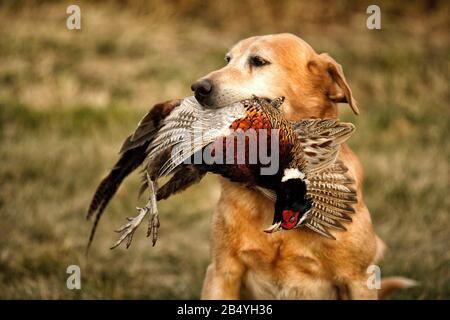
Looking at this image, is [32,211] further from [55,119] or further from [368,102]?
[368,102]

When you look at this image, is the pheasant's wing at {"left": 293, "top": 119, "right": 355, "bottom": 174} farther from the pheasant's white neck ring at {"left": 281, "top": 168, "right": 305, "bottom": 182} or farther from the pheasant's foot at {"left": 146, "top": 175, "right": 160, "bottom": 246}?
the pheasant's foot at {"left": 146, "top": 175, "right": 160, "bottom": 246}

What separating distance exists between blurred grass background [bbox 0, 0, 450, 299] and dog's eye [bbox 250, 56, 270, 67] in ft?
5.48

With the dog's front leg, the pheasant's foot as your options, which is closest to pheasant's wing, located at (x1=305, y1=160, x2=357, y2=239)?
the dog's front leg

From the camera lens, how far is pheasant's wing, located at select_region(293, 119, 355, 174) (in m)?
→ 3.03

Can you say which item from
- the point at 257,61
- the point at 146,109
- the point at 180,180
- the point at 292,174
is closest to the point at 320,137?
the point at 292,174

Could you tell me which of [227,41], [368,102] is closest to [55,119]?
[227,41]

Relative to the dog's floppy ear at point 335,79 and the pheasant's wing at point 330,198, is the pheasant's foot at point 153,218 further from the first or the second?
the dog's floppy ear at point 335,79

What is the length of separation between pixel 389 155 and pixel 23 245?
338 centimetres

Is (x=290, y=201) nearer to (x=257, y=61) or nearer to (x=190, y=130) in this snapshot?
(x=190, y=130)

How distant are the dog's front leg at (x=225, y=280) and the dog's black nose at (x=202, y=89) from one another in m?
0.80

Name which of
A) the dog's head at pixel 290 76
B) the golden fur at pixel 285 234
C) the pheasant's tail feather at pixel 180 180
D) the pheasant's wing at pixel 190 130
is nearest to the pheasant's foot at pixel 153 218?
the pheasant's wing at pixel 190 130

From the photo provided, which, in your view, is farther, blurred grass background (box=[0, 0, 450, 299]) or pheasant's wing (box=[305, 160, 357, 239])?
blurred grass background (box=[0, 0, 450, 299])

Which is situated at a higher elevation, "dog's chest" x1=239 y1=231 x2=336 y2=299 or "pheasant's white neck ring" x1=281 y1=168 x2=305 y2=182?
"pheasant's white neck ring" x1=281 y1=168 x2=305 y2=182

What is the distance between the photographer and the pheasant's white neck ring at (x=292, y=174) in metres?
2.87
